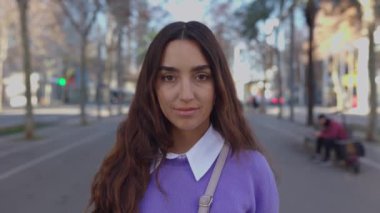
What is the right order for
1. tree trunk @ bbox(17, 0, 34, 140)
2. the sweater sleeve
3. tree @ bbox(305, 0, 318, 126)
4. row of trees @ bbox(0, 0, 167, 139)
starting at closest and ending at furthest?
the sweater sleeve, tree trunk @ bbox(17, 0, 34, 140), tree @ bbox(305, 0, 318, 126), row of trees @ bbox(0, 0, 167, 139)

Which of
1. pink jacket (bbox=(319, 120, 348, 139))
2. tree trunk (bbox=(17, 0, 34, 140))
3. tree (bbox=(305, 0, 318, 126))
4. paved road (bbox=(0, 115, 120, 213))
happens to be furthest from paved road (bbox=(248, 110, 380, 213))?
tree (bbox=(305, 0, 318, 126))

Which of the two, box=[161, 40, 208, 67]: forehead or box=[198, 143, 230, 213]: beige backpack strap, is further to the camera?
box=[161, 40, 208, 67]: forehead

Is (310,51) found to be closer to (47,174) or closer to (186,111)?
(47,174)

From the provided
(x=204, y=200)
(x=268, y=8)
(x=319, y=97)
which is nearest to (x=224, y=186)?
(x=204, y=200)

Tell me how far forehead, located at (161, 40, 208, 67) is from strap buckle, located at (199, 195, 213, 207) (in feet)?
1.20

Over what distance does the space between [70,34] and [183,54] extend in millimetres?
62589

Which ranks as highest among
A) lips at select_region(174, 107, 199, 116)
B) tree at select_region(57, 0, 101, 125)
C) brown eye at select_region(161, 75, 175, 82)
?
tree at select_region(57, 0, 101, 125)

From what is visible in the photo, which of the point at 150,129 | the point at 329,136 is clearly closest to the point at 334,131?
the point at 329,136

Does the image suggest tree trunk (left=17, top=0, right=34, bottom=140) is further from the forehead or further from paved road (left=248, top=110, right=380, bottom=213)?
the forehead

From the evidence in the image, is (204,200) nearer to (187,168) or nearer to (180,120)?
(187,168)

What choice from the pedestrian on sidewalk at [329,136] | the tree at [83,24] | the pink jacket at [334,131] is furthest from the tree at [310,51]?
the pink jacket at [334,131]

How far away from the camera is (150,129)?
1.82 meters

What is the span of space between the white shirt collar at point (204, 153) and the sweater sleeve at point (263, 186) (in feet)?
0.37

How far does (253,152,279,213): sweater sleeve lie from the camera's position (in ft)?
5.59
